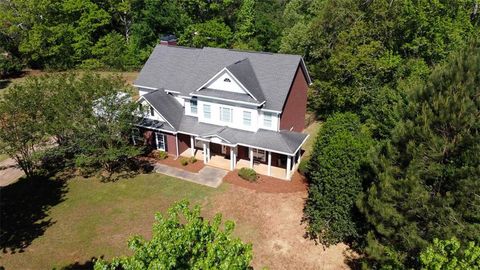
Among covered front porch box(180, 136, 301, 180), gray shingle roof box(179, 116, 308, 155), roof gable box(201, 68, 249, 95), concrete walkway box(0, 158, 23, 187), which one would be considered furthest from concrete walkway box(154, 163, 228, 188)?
concrete walkway box(0, 158, 23, 187)

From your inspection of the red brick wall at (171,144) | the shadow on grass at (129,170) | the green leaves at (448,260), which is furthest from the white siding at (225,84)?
the green leaves at (448,260)

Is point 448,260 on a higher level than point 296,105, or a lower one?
higher

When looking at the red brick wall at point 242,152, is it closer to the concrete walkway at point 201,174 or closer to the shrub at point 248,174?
the concrete walkway at point 201,174

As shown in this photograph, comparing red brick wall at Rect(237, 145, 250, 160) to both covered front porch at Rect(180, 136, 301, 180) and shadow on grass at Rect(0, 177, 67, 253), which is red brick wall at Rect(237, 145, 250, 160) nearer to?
covered front porch at Rect(180, 136, 301, 180)

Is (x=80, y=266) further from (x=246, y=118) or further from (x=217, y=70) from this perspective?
(x=217, y=70)

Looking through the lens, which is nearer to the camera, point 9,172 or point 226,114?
point 226,114

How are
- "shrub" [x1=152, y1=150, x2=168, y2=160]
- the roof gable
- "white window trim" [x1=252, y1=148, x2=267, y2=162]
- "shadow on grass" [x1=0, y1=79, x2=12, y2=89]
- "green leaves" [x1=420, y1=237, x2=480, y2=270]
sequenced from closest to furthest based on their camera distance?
"green leaves" [x1=420, y1=237, x2=480, y2=270], the roof gable, "white window trim" [x1=252, y1=148, x2=267, y2=162], "shrub" [x1=152, y1=150, x2=168, y2=160], "shadow on grass" [x1=0, y1=79, x2=12, y2=89]

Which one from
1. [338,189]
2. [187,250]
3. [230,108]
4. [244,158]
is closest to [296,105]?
[230,108]
